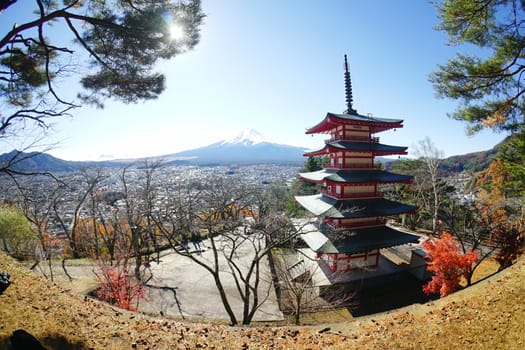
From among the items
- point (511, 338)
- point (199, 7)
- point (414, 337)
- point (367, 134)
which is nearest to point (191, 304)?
point (414, 337)

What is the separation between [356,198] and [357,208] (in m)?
0.71

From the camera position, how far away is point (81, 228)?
1975cm

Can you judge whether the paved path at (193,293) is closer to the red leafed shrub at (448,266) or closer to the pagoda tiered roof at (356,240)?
the pagoda tiered roof at (356,240)

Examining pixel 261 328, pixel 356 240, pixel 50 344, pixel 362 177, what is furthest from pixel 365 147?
pixel 50 344

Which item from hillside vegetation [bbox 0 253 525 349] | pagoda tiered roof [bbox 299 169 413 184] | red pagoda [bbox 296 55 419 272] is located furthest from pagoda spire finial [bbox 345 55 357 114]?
hillside vegetation [bbox 0 253 525 349]

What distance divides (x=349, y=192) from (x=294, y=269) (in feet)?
17.8

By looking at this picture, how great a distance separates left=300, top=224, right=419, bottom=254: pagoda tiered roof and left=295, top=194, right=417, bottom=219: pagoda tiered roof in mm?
1131

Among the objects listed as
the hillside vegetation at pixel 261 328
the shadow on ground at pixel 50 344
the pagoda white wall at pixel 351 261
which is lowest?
the pagoda white wall at pixel 351 261

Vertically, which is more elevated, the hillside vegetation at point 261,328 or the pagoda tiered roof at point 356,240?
the hillside vegetation at point 261,328

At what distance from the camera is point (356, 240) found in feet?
36.6

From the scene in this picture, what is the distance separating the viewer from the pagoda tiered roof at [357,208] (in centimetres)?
1091

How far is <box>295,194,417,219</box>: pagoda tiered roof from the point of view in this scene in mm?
10906

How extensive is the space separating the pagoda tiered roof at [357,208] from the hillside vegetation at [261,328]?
536 centimetres

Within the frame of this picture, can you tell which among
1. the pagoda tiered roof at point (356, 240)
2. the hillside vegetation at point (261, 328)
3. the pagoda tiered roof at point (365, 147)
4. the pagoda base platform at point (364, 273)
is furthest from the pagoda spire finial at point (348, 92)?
the hillside vegetation at point (261, 328)
